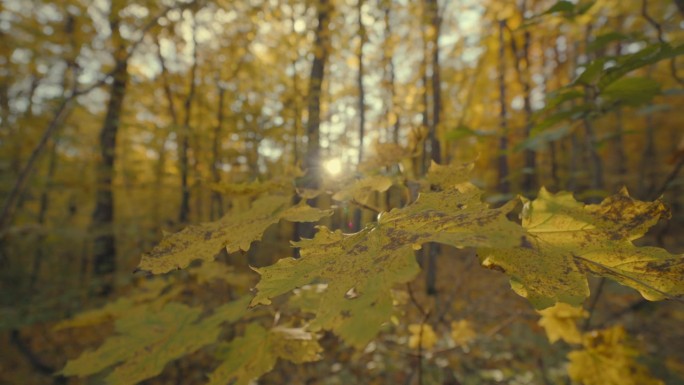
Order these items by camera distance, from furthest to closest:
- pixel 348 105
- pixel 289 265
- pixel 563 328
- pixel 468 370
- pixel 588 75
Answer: pixel 348 105, pixel 468 370, pixel 563 328, pixel 588 75, pixel 289 265

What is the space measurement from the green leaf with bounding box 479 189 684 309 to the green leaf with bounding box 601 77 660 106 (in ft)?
1.71

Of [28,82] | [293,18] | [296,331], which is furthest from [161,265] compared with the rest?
[28,82]

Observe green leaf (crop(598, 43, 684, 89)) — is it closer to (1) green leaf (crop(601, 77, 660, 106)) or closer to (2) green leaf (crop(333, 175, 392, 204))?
(1) green leaf (crop(601, 77, 660, 106))

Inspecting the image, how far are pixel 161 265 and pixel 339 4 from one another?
5.59m

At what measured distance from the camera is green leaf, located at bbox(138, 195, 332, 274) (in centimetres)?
59

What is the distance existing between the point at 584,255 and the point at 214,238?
0.68 m

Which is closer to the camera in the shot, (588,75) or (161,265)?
(161,265)

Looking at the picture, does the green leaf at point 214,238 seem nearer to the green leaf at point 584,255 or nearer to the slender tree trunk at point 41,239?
the green leaf at point 584,255

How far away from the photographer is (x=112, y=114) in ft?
20.8

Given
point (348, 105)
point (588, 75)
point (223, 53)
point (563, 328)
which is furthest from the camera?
point (348, 105)

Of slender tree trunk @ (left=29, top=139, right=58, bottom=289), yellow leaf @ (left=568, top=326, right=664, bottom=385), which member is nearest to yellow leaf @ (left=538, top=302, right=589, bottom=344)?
yellow leaf @ (left=568, top=326, right=664, bottom=385)

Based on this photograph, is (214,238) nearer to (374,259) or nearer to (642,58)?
(374,259)

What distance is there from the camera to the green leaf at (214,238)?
0.59m

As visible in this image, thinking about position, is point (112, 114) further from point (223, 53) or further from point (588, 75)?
point (588, 75)
